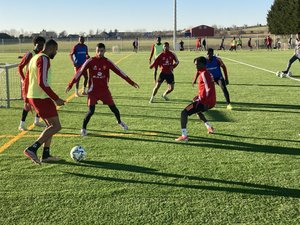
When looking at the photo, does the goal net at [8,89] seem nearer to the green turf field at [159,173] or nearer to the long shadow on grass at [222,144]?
the green turf field at [159,173]

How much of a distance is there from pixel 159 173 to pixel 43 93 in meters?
2.11

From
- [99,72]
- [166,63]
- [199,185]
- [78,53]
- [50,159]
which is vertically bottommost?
[199,185]

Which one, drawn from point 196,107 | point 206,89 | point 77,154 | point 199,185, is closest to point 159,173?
point 199,185

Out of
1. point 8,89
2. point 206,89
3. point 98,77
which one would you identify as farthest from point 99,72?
point 8,89

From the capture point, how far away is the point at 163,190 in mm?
4641

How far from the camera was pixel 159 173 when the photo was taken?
17.3 feet

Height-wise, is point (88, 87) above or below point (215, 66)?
below

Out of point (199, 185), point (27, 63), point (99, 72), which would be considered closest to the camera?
point (199, 185)

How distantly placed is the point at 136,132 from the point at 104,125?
1.00 m

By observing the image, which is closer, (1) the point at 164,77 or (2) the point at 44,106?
(2) the point at 44,106

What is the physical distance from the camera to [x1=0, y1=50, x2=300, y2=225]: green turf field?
3990mm

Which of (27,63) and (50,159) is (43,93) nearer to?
(50,159)

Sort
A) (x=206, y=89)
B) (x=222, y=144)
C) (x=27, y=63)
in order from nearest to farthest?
(x=222, y=144)
(x=206, y=89)
(x=27, y=63)

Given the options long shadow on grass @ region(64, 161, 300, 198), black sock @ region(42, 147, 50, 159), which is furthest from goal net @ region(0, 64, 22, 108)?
long shadow on grass @ region(64, 161, 300, 198)
